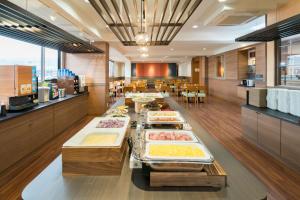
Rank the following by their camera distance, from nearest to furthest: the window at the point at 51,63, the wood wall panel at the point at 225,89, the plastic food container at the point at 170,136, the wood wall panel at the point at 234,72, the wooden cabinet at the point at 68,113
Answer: the plastic food container at the point at 170,136
the wooden cabinet at the point at 68,113
the window at the point at 51,63
the wood wall panel at the point at 234,72
the wood wall panel at the point at 225,89

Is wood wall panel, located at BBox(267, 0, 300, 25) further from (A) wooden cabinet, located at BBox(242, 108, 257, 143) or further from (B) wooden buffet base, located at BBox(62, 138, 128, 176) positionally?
(B) wooden buffet base, located at BBox(62, 138, 128, 176)

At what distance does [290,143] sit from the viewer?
3342 millimetres

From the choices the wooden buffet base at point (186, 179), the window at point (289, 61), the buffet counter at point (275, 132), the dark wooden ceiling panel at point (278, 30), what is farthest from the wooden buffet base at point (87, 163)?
the window at point (289, 61)

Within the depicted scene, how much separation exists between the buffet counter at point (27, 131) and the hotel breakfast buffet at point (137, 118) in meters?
0.02

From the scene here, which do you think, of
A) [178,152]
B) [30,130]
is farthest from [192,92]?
[178,152]

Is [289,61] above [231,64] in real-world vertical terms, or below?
below

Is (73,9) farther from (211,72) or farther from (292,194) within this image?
Result: (211,72)

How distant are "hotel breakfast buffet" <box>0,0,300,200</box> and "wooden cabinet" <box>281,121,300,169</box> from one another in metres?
0.02

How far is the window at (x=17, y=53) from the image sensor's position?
15.2ft

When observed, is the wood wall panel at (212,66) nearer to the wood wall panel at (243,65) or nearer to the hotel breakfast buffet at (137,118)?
the wood wall panel at (243,65)

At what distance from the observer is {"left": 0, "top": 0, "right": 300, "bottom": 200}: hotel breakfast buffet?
1165 millimetres

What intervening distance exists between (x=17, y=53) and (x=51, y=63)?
2.24 metres

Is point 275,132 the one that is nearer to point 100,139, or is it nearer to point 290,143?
point 290,143

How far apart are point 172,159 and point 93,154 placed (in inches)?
17.1
